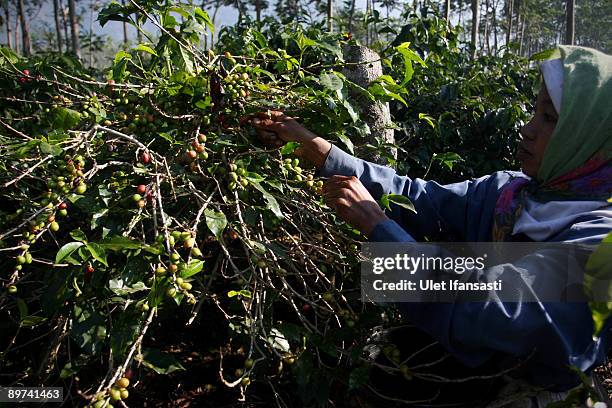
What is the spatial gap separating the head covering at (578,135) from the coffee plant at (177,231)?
0.63 metres

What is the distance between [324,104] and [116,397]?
3.85 ft

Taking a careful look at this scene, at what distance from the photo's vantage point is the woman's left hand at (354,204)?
4.72 feet

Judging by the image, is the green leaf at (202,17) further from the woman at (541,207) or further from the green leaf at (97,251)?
the green leaf at (97,251)

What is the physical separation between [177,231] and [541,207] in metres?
1.03

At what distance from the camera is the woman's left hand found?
4.72ft

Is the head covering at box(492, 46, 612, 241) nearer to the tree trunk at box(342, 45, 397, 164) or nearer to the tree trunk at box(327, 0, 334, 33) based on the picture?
the tree trunk at box(342, 45, 397, 164)

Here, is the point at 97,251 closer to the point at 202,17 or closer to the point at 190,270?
the point at 190,270

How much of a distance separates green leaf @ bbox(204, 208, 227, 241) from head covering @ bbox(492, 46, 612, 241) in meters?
0.85

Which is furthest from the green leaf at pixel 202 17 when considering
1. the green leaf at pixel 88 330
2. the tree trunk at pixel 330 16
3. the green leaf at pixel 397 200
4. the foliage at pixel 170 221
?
the tree trunk at pixel 330 16

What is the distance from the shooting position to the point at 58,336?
1.63m

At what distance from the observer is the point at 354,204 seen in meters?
1.48

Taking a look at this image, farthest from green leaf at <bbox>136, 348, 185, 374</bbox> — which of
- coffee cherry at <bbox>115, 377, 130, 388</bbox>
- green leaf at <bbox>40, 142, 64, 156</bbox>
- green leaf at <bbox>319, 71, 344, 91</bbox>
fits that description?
green leaf at <bbox>319, 71, 344, 91</bbox>

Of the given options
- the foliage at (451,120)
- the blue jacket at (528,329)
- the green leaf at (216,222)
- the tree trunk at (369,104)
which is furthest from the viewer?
the foliage at (451,120)

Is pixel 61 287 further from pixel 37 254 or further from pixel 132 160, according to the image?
pixel 37 254
